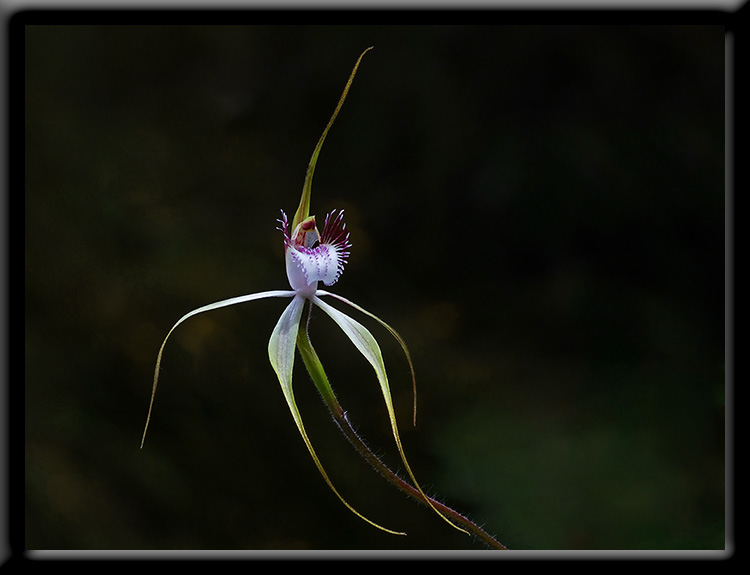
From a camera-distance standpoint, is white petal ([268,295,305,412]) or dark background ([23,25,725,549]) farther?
dark background ([23,25,725,549])

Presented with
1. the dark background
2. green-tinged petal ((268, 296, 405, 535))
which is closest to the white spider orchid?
green-tinged petal ((268, 296, 405, 535))

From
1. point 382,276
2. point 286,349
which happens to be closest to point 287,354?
point 286,349

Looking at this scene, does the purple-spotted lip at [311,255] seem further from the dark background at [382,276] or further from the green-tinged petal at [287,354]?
the dark background at [382,276]

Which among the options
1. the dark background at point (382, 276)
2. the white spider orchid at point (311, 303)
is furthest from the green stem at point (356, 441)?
the dark background at point (382, 276)

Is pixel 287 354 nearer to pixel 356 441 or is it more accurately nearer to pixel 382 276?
pixel 356 441

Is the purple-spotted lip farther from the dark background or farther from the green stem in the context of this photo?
the dark background

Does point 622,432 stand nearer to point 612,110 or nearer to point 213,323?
point 612,110

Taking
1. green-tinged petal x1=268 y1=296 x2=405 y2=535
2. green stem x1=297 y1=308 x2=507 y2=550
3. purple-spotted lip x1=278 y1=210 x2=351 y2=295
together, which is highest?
purple-spotted lip x1=278 y1=210 x2=351 y2=295
